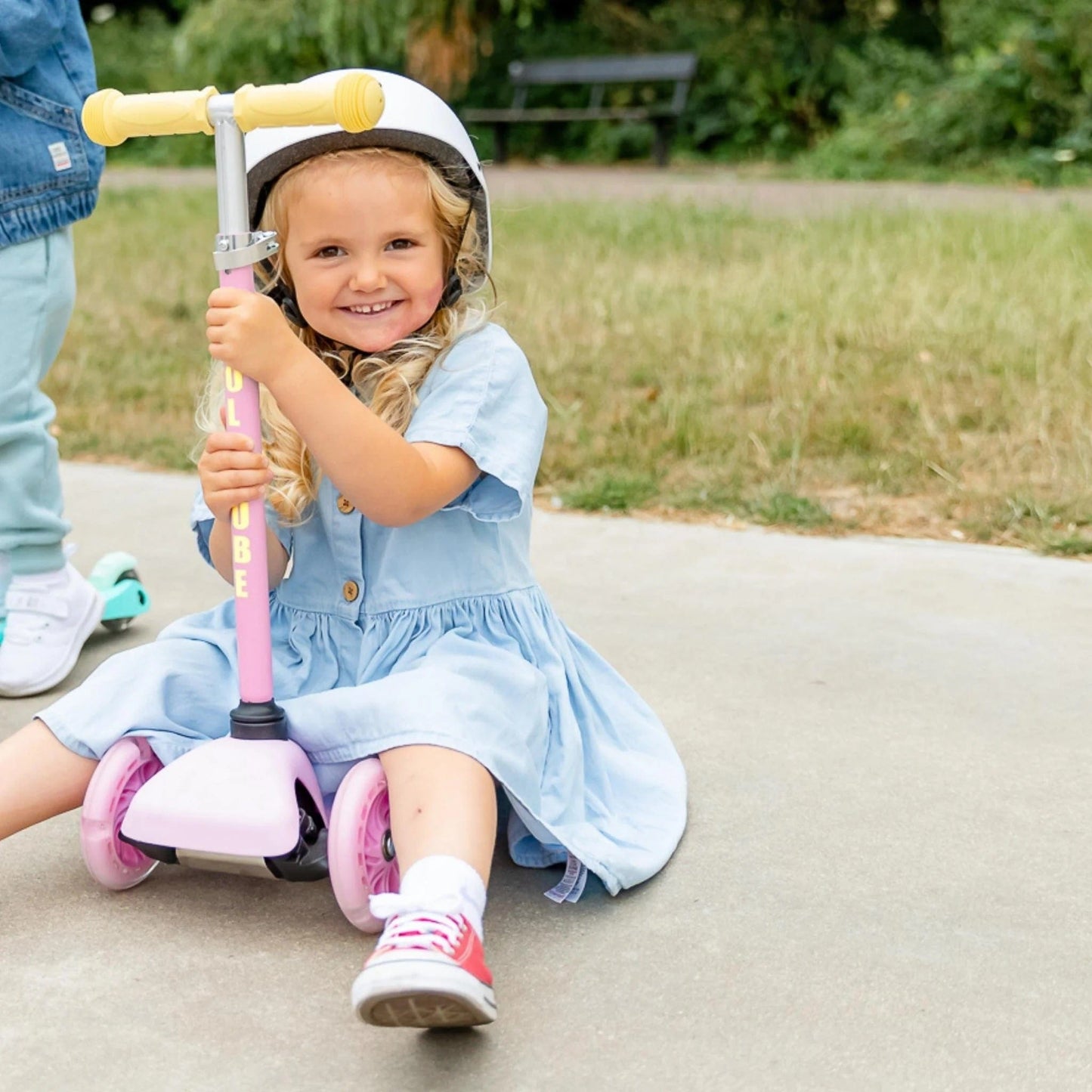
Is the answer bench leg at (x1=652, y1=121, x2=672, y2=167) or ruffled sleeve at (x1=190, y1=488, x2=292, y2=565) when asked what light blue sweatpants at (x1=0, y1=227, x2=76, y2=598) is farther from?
bench leg at (x1=652, y1=121, x2=672, y2=167)

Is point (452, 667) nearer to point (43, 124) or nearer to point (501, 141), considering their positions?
point (43, 124)

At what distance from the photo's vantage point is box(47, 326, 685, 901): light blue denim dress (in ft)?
6.63

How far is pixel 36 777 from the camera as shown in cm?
206

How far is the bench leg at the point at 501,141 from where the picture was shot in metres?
13.5

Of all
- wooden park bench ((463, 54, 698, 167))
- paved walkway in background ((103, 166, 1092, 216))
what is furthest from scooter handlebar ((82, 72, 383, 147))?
Result: wooden park bench ((463, 54, 698, 167))

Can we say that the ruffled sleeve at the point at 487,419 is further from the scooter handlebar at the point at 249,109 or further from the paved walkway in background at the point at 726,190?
the paved walkway in background at the point at 726,190

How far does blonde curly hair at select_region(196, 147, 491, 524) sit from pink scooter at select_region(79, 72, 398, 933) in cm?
24

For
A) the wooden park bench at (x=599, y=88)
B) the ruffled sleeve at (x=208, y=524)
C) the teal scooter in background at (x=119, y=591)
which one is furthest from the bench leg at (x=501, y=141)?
the ruffled sleeve at (x=208, y=524)

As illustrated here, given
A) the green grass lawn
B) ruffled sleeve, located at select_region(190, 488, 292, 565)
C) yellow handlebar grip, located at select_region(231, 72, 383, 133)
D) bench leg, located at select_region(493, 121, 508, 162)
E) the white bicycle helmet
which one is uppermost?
yellow handlebar grip, located at select_region(231, 72, 383, 133)

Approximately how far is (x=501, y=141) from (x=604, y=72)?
1022 millimetres

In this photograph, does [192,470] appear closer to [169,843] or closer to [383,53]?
[169,843]

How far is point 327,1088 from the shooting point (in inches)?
65.0

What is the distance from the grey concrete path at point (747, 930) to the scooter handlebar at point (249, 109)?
0.95 m

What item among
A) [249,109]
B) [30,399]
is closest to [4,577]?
[30,399]
